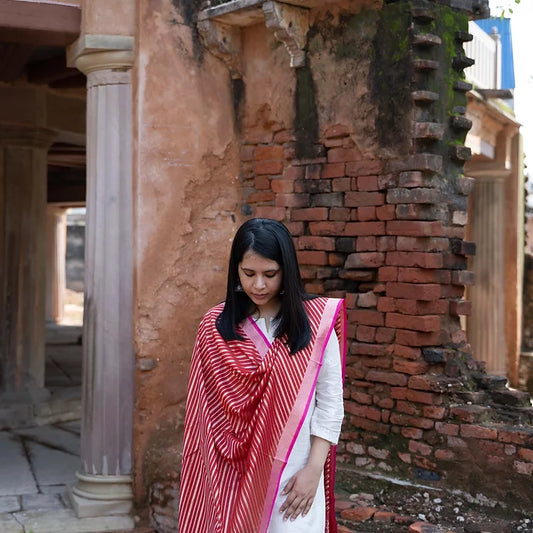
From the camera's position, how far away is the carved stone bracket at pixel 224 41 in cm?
486

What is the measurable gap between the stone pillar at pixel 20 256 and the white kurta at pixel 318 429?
17.7ft

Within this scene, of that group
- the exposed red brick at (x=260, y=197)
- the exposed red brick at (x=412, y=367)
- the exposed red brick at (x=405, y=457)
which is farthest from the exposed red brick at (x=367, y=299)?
the exposed red brick at (x=260, y=197)

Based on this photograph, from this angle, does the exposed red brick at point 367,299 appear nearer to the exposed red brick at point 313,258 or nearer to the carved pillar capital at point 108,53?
the exposed red brick at point 313,258

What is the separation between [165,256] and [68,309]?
1769cm

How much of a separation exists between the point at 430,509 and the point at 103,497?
1.94 m

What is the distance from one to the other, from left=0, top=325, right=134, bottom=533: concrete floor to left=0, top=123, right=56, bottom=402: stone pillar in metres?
0.28

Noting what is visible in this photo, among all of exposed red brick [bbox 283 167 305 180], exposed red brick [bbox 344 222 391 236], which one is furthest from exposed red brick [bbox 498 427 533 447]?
exposed red brick [bbox 283 167 305 180]

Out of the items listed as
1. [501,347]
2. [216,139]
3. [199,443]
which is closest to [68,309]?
[501,347]

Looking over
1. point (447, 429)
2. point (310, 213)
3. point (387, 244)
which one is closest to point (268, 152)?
point (310, 213)

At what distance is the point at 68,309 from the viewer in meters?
21.8

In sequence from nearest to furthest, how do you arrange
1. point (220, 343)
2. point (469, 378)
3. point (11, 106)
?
point (220, 343)
point (469, 378)
point (11, 106)

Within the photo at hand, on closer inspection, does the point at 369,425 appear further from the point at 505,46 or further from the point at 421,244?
the point at 505,46

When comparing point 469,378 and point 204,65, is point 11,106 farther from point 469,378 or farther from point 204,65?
point 469,378

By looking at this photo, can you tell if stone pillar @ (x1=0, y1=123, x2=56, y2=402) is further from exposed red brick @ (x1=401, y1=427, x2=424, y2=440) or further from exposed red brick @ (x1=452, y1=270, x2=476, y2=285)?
exposed red brick @ (x1=452, y1=270, x2=476, y2=285)
